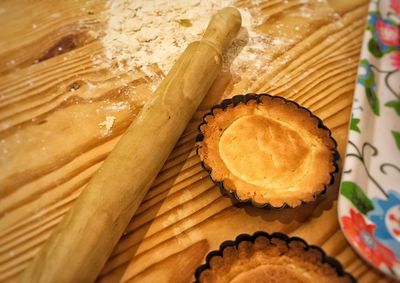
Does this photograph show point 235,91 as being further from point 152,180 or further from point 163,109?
point 152,180

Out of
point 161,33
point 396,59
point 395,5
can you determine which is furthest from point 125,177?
point 395,5

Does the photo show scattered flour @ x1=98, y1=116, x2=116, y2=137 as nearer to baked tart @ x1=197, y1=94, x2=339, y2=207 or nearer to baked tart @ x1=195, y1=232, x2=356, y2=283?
baked tart @ x1=197, y1=94, x2=339, y2=207

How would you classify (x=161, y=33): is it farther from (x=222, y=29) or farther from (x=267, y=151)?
(x=267, y=151)

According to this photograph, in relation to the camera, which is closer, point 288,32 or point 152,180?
point 152,180

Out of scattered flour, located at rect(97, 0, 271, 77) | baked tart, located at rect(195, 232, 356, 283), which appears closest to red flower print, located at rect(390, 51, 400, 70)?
scattered flour, located at rect(97, 0, 271, 77)

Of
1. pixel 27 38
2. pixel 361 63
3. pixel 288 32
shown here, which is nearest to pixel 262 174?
pixel 361 63

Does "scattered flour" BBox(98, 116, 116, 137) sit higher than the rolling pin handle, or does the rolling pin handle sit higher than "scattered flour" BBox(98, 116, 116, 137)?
the rolling pin handle
